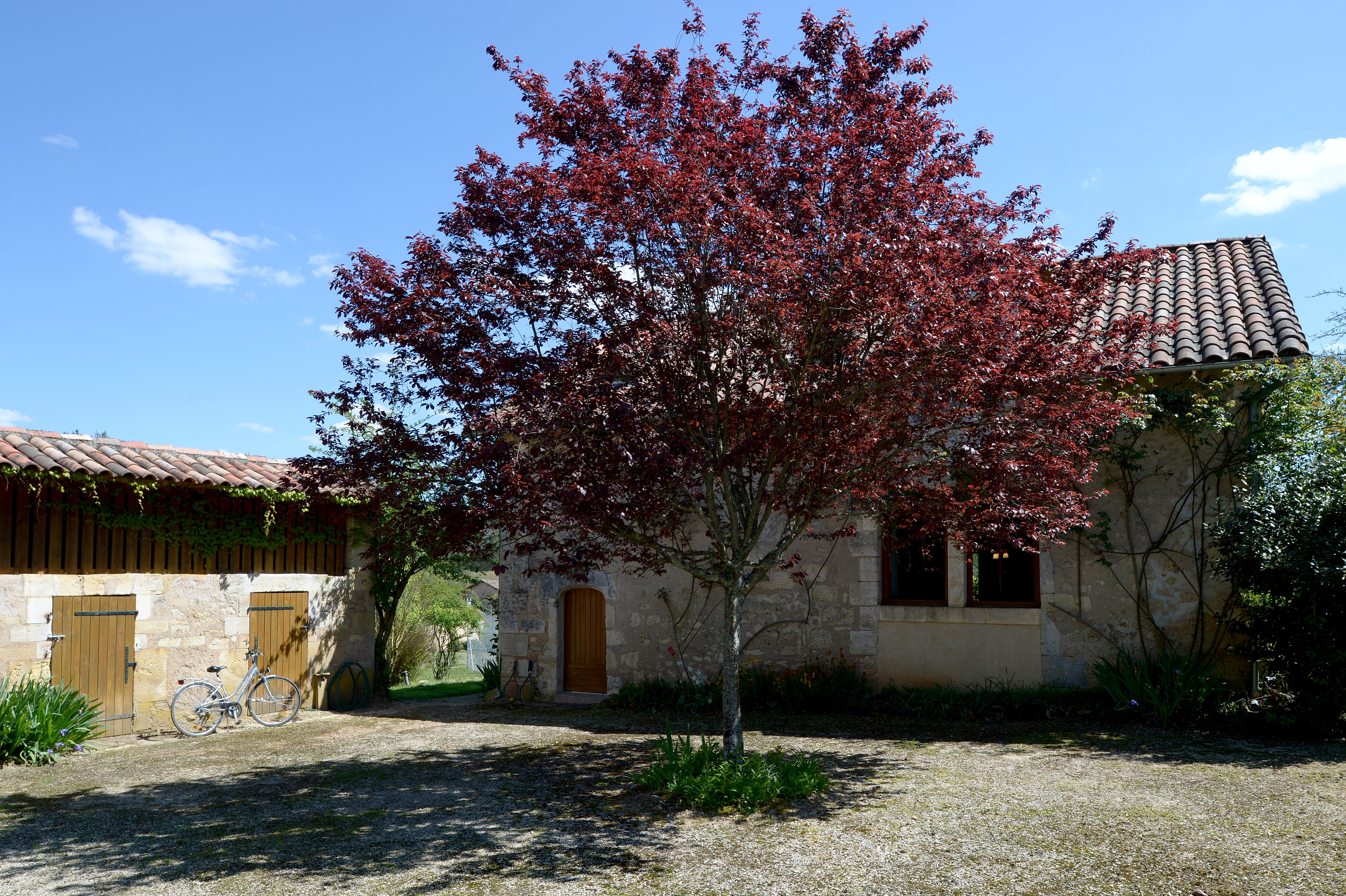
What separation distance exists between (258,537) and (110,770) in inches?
129

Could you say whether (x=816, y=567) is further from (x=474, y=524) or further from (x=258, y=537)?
(x=258, y=537)

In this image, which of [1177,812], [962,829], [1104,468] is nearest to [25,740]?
[962,829]

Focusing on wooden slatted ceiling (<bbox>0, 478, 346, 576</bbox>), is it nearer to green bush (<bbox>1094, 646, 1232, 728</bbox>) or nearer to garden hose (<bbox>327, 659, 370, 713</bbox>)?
garden hose (<bbox>327, 659, 370, 713</bbox>)

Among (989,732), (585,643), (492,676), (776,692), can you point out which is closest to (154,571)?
(492,676)

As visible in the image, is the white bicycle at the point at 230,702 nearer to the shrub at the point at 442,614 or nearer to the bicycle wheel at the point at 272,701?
the bicycle wheel at the point at 272,701

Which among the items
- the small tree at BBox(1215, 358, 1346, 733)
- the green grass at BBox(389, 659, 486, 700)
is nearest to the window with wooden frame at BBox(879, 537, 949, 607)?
the small tree at BBox(1215, 358, 1346, 733)

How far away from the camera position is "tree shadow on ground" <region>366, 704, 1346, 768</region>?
7227 millimetres

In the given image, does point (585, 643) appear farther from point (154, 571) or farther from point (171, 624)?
point (154, 571)

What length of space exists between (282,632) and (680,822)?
6902mm

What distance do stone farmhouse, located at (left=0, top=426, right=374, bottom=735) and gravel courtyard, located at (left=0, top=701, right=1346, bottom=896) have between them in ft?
4.07

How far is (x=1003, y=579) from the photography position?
33.9 feet

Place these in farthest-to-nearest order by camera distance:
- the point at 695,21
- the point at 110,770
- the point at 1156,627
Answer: the point at 1156,627
the point at 110,770
the point at 695,21

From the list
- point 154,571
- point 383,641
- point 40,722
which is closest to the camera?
point 40,722

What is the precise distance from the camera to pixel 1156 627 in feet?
30.4
